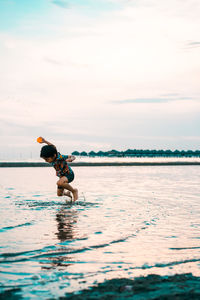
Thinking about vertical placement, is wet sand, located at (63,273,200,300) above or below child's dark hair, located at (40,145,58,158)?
below

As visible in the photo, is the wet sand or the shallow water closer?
the wet sand

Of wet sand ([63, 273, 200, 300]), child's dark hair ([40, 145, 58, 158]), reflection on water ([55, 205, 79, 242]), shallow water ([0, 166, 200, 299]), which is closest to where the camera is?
wet sand ([63, 273, 200, 300])

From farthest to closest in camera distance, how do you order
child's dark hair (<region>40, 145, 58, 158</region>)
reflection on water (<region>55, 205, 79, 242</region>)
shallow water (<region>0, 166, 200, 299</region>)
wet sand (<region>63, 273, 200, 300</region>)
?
child's dark hair (<region>40, 145, 58, 158</region>) → reflection on water (<region>55, 205, 79, 242</region>) → shallow water (<region>0, 166, 200, 299</region>) → wet sand (<region>63, 273, 200, 300</region>)

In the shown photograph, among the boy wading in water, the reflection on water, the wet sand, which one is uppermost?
the boy wading in water

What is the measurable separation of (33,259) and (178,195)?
8.76m

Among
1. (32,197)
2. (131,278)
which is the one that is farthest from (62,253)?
(32,197)

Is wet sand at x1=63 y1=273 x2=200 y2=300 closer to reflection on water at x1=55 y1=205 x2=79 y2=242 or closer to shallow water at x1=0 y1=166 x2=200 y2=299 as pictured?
shallow water at x1=0 y1=166 x2=200 y2=299

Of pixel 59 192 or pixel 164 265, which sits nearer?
pixel 164 265

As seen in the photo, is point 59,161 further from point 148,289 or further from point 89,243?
point 148,289

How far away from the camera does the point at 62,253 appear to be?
17.6 ft

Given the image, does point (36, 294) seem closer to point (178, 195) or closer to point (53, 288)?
point (53, 288)

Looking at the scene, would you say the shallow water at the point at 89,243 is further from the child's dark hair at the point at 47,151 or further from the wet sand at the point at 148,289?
the child's dark hair at the point at 47,151

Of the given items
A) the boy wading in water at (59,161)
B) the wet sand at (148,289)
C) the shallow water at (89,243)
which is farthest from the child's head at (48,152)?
the wet sand at (148,289)

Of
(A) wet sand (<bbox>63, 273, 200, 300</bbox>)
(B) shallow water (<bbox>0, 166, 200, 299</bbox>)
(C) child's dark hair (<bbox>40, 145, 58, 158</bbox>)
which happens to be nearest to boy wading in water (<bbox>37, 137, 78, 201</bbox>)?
(C) child's dark hair (<bbox>40, 145, 58, 158</bbox>)
